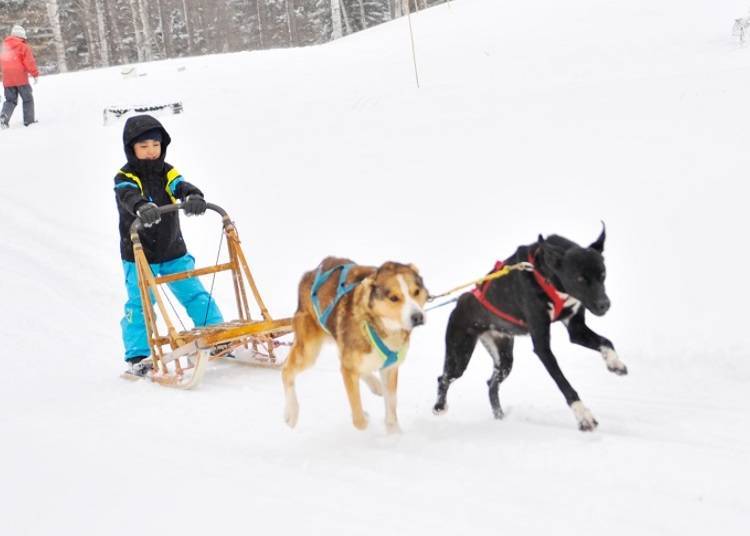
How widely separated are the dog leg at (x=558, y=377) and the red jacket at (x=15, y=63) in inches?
571

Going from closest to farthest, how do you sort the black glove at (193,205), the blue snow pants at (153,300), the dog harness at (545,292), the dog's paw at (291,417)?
the dog harness at (545,292), the dog's paw at (291,417), the black glove at (193,205), the blue snow pants at (153,300)

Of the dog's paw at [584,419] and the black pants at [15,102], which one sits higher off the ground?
the black pants at [15,102]

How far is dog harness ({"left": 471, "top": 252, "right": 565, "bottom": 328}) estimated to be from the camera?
4117 mm

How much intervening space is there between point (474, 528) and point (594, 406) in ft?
6.15

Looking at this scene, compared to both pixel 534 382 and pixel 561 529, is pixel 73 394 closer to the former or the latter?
pixel 534 382

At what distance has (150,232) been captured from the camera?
6.48 meters

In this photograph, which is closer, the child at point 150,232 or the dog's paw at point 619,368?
the dog's paw at point 619,368

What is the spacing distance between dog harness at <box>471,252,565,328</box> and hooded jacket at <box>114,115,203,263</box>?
9.00 feet

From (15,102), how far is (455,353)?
14.4 m

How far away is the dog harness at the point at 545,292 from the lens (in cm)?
412

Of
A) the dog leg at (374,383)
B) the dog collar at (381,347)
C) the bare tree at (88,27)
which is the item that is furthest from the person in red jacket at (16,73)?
the bare tree at (88,27)

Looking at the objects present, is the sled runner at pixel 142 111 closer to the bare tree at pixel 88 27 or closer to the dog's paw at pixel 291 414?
the dog's paw at pixel 291 414

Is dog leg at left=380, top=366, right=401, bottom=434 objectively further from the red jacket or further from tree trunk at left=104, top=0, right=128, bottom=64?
tree trunk at left=104, top=0, right=128, bottom=64

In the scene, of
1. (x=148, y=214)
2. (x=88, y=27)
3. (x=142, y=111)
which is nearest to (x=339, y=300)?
(x=148, y=214)
